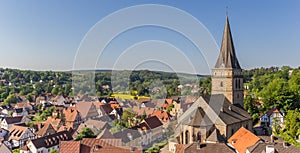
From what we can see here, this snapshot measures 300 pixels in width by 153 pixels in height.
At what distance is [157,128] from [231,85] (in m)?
10.2

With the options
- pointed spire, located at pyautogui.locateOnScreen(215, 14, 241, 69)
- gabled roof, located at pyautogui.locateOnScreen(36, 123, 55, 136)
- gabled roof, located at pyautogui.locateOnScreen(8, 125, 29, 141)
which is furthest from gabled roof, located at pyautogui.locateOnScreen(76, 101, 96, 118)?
pointed spire, located at pyautogui.locateOnScreen(215, 14, 241, 69)

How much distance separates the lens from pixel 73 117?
45.8m

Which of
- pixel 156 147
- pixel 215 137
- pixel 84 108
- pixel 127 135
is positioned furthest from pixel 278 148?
pixel 84 108

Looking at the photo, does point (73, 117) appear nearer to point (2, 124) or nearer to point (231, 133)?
point (2, 124)

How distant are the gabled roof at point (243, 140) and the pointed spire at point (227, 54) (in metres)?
8.12

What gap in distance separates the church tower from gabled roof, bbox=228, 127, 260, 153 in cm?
656

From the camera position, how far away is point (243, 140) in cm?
2200

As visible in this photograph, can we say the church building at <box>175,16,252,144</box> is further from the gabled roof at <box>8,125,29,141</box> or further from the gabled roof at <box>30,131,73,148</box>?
the gabled roof at <box>8,125,29,141</box>

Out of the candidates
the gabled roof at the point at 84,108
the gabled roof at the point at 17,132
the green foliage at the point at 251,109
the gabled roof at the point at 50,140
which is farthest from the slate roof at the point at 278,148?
the gabled roof at the point at 84,108

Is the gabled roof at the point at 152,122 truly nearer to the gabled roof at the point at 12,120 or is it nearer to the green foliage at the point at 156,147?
the green foliage at the point at 156,147

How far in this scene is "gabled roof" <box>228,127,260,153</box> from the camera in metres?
20.9

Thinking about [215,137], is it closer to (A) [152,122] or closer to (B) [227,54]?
(B) [227,54]

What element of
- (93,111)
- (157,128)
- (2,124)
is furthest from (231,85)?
(2,124)

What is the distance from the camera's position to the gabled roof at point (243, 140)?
20.9 meters
